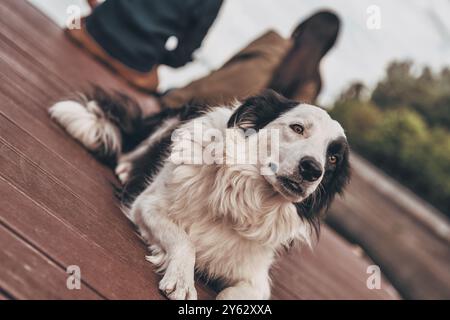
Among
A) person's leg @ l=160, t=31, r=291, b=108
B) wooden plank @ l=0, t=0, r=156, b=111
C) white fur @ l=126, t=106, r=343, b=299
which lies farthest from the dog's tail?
person's leg @ l=160, t=31, r=291, b=108

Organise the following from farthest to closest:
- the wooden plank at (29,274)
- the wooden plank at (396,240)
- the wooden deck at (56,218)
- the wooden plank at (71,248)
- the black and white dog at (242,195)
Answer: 1. the wooden plank at (396,240)
2. the black and white dog at (242,195)
3. the wooden plank at (71,248)
4. the wooden deck at (56,218)
5. the wooden plank at (29,274)

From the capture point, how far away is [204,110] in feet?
8.42

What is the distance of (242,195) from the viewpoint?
7.16 feet

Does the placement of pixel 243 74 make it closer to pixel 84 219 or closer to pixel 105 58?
pixel 105 58

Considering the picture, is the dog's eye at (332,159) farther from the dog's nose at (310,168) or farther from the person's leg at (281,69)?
the person's leg at (281,69)

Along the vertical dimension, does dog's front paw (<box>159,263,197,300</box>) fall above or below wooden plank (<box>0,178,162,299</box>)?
below

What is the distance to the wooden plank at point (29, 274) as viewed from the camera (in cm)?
134

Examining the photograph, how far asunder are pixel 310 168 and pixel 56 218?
0.94m

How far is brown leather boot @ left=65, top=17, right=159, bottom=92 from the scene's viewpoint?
532 cm

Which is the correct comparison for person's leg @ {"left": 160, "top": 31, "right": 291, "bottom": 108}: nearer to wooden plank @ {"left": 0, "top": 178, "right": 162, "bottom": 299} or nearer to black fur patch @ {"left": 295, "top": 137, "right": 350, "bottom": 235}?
black fur patch @ {"left": 295, "top": 137, "right": 350, "bottom": 235}

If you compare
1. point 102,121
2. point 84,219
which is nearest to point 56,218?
point 84,219

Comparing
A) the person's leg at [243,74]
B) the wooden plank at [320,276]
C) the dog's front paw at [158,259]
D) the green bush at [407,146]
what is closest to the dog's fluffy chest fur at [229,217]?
the dog's front paw at [158,259]

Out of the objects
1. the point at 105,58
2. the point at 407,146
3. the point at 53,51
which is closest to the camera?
the point at 53,51

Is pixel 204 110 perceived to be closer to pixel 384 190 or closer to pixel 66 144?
pixel 66 144
